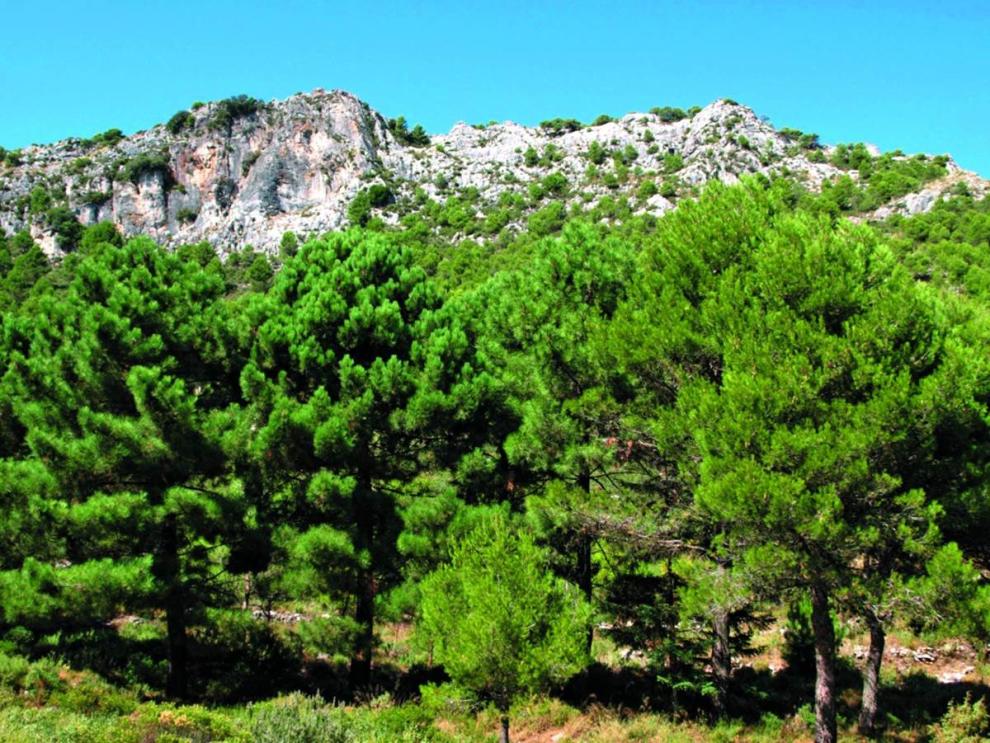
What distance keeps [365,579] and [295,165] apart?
86.1 metres

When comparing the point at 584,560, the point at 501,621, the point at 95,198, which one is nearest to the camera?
the point at 501,621

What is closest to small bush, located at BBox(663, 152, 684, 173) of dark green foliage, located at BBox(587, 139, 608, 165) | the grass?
dark green foliage, located at BBox(587, 139, 608, 165)

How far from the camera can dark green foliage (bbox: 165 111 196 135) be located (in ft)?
326

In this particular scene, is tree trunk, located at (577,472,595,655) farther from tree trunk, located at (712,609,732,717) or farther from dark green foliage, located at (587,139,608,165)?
dark green foliage, located at (587,139,608,165)

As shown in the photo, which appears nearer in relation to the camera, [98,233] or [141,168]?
[98,233]

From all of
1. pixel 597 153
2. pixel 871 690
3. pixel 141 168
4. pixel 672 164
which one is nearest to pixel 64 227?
pixel 141 168

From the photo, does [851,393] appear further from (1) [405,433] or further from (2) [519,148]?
(2) [519,148]

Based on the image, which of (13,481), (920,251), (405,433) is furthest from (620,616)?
(920,251)

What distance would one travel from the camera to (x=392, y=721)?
369 inches

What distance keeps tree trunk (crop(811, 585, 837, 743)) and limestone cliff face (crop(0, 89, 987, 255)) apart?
226 feet

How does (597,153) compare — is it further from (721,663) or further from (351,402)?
(721,663)

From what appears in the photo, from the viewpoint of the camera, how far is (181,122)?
9981 centimetres

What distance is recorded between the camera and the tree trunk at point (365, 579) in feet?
38.2

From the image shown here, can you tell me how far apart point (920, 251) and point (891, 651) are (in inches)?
1291
